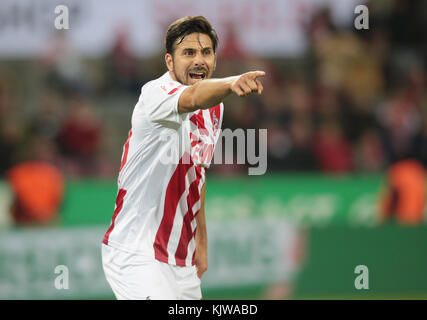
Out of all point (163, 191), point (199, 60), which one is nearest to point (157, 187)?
point (163, 191)

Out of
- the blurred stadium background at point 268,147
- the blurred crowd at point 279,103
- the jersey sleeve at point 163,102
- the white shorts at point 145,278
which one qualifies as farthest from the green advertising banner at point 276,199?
the jersey sleeve at point 163,102

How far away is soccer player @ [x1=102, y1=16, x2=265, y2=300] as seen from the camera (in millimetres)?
4371

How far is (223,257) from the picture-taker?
943 centimetres

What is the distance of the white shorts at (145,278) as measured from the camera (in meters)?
4.30

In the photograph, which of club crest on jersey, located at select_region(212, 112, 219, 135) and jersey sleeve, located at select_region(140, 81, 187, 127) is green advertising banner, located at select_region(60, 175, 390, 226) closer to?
club crest on jersey, located at select_region(212, 112, 219, 135)

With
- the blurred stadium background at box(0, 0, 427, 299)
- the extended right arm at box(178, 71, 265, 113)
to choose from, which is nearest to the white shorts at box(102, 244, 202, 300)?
the extended right arm at box(178, 71, 265, 113)

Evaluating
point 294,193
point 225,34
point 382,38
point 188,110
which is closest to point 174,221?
point 188,110

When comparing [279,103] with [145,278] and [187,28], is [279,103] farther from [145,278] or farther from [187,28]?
[145,278]

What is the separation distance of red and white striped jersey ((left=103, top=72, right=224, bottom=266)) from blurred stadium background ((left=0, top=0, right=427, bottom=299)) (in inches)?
174

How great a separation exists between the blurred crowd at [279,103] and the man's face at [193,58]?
570cm

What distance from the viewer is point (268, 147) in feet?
35.6

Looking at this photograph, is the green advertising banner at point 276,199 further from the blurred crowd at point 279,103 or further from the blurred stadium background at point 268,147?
the blurred crowd at point 279,103
